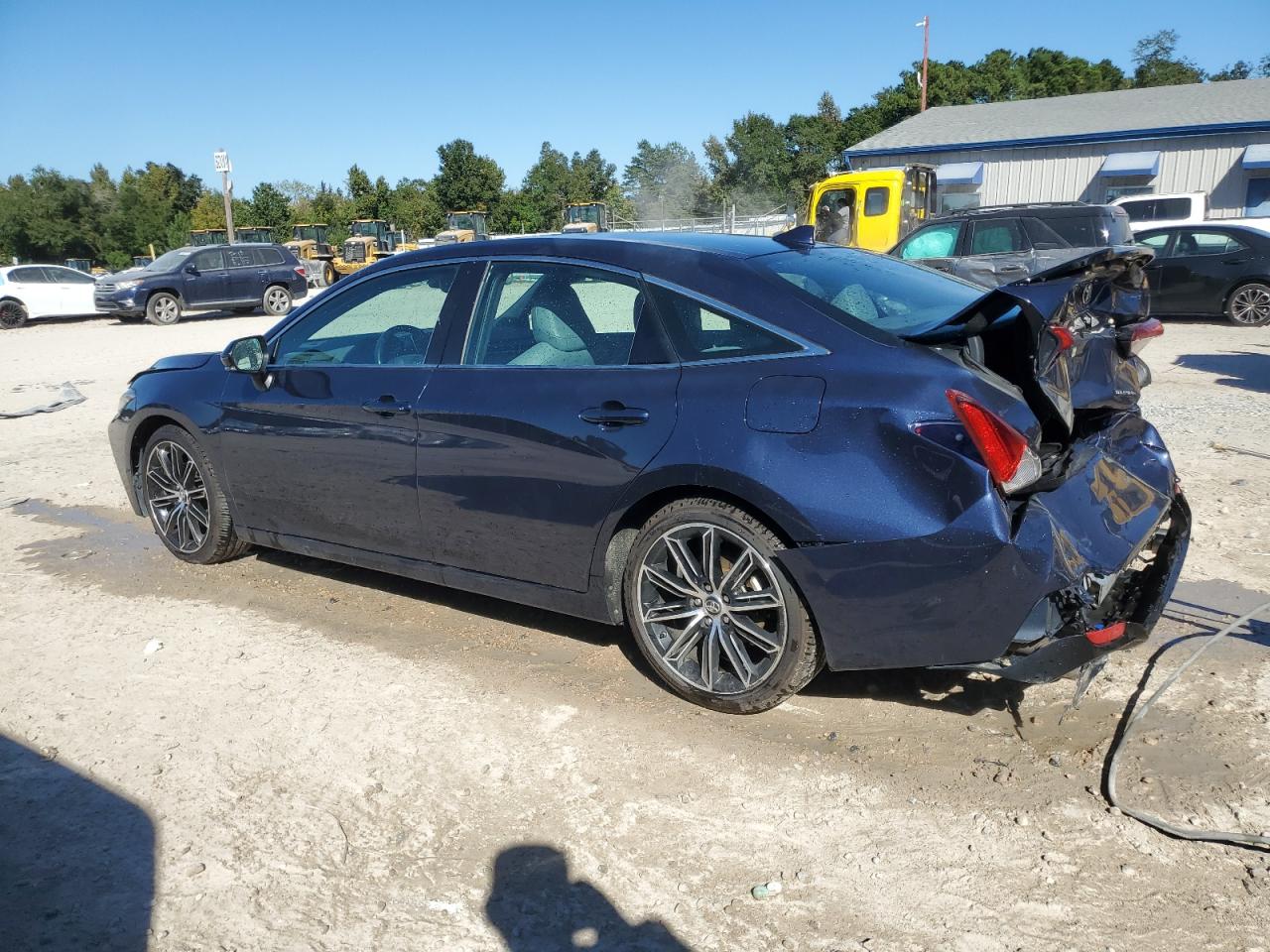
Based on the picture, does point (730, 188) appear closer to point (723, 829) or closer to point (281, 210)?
point (281, 210)

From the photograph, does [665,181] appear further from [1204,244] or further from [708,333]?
[708,333]

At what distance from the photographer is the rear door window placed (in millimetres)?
13711

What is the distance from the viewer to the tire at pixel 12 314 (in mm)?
23750

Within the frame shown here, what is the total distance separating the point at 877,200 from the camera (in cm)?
1961

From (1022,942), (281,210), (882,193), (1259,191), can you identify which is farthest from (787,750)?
(281,210)

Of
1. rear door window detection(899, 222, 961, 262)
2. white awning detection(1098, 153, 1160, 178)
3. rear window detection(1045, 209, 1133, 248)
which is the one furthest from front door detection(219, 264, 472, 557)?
white awning detection(1098, 153, 1160, 178)

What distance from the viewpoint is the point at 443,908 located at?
2660mm

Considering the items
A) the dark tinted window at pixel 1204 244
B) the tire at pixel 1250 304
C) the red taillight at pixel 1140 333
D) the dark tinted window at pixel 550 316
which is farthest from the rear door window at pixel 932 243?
the dark tinted window at pixel 550 316

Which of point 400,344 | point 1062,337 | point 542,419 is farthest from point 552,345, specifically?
point 1062,337

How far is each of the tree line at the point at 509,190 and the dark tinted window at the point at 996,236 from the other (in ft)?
145

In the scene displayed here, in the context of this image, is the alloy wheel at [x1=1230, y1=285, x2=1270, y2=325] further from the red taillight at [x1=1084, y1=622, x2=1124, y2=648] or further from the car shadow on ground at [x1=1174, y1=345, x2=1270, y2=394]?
the red taillight at [x1=1084, y1=622, x2=1124, y2=648]

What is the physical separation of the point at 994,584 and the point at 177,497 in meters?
4.32

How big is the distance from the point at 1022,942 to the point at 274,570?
13.9 feet

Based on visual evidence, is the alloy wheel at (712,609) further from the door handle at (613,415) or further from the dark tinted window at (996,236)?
the dark tinted window at (996,236)
